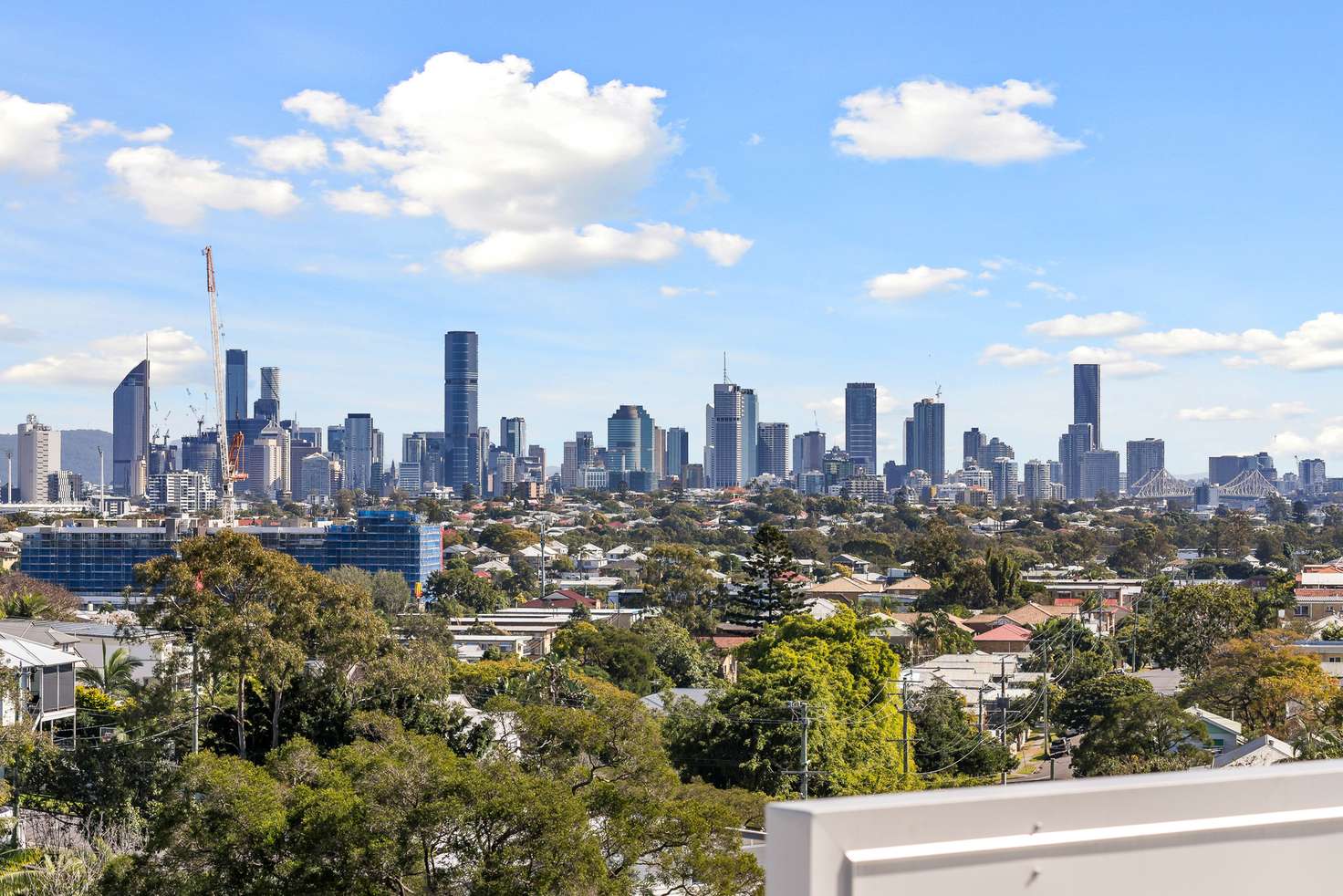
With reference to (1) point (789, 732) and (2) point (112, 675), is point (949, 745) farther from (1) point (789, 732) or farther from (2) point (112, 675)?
(2) point (112, 675)

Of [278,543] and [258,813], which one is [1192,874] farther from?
[278,543]

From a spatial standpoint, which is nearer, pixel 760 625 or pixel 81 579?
pixel 760 625

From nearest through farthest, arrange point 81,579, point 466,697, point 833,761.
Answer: point 833,761
point 466,697
point 81,579

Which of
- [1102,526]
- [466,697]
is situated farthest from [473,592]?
[1102,526]

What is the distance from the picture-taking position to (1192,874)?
71.7 inches

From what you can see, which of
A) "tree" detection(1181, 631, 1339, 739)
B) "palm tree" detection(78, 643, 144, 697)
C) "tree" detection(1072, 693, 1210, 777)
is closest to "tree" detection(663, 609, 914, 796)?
"tree" detection(1072, 693, 1210, 777)

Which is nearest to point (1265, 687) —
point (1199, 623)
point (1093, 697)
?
point (1093, 697)

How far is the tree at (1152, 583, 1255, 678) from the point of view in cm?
3556

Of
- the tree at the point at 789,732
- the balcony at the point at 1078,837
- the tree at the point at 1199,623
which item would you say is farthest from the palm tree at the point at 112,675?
the tree at the point at 1199,623

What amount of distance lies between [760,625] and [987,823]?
122ft

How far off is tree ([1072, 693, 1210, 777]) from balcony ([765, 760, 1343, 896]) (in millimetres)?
21786

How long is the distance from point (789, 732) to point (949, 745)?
473cm

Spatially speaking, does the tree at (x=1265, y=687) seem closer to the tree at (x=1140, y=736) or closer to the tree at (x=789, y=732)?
the tree at (x=1140, y=736)

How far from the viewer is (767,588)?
3912 centimetres
